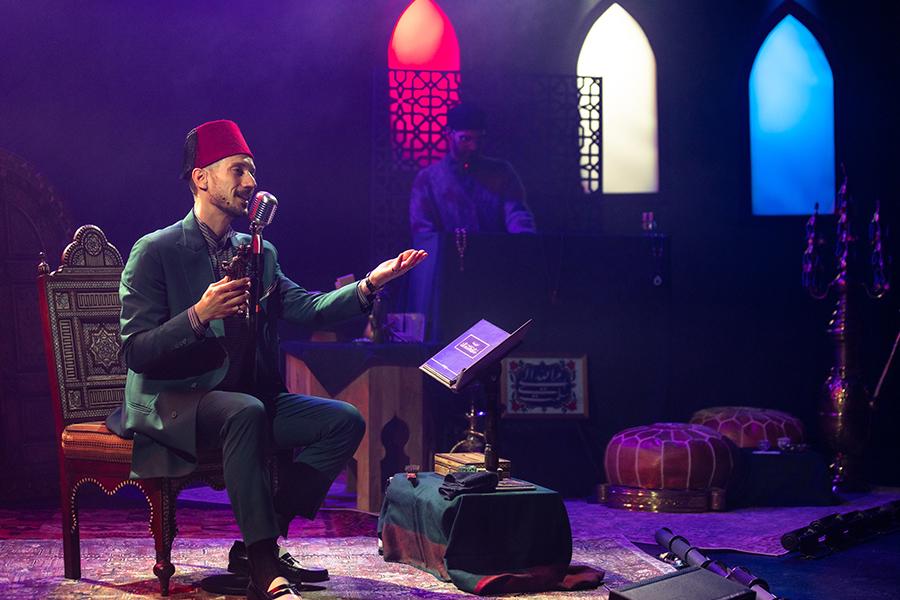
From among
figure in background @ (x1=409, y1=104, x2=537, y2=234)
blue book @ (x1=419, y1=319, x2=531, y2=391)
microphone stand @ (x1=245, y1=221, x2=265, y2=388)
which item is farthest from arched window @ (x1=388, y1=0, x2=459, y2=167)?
microphone stand @ (x1=245, y1=221, x2=265, y2=388)

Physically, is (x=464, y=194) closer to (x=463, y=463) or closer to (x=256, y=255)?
(x=463, y=463)

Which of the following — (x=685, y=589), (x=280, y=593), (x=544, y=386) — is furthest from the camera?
(x=544, y=386)

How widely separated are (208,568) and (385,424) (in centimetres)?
182

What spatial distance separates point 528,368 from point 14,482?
119 inches

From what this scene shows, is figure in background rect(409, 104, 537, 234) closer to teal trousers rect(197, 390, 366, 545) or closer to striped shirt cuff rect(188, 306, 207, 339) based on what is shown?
teal trousers rect(197, 390, 366, 545)

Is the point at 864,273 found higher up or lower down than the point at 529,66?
lower down

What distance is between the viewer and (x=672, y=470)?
20.6 ft

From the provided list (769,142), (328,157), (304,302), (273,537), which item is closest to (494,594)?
(273,537)

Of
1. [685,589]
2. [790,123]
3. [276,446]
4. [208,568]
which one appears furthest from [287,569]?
[790,123]

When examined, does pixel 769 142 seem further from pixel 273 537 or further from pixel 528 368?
pixel 273 537

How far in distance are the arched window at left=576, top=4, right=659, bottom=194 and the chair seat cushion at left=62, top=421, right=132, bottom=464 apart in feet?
17.8

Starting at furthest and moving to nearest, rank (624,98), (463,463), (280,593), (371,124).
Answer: (624,98) → (371,124) → (463,463) → (280,593)

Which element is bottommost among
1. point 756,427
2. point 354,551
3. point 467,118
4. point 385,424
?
point 354,551

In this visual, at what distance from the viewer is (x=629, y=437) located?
6.46 meters
